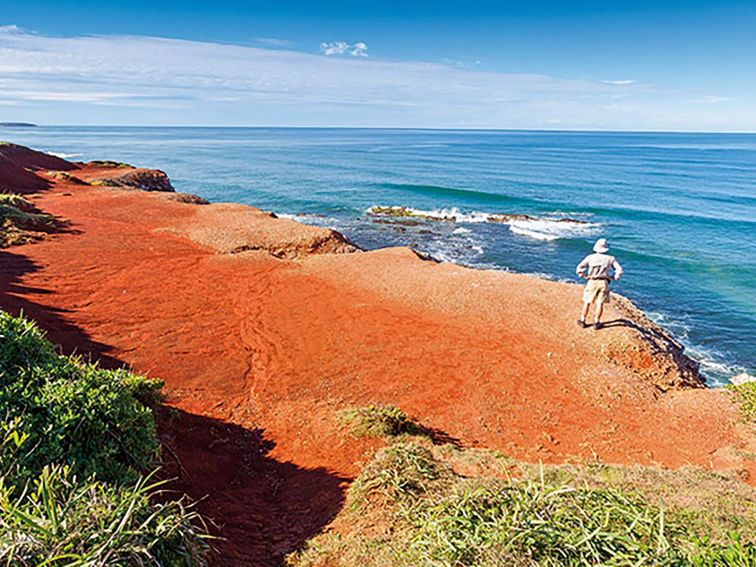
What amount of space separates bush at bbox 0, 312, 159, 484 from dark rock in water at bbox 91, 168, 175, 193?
3151 cm

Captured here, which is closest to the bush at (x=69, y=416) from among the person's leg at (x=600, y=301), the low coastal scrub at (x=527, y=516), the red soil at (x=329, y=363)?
the red soil at (x=329, y=363)

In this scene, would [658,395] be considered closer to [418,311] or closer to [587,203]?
[418,311]

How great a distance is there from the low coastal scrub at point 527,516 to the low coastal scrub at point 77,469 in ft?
5.48

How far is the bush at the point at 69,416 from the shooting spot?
4266 mm

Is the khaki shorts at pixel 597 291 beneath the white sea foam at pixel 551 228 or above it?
above

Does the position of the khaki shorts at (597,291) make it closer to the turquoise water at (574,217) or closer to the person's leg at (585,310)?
the person's leg at (585,310)

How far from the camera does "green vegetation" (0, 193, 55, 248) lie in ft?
56.0

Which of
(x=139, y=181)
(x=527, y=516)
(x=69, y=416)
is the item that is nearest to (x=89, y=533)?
(x=69, y=416)

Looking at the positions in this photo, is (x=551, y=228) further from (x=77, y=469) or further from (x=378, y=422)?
(x=77, y=469)

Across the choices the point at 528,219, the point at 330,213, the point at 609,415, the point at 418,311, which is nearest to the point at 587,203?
the point at 528,219

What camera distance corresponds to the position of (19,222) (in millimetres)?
18734

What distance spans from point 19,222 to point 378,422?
18652 millimetres

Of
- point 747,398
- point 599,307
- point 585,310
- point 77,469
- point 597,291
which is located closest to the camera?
point 77,469

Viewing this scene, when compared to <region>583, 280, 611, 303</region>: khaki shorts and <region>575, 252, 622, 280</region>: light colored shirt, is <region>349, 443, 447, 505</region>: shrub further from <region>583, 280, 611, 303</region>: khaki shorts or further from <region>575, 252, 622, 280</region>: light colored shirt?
<region>583, 280, 611, 303</region>: khaki shorts
